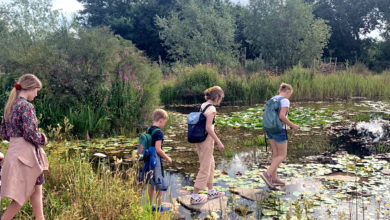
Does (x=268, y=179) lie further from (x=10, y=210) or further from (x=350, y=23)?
(x=350, y=23)

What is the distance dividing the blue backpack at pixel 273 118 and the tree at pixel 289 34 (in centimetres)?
2456

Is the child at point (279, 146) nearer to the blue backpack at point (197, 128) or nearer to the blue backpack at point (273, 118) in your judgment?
the blue backpack at point (273, 118)

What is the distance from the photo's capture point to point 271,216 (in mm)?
4406

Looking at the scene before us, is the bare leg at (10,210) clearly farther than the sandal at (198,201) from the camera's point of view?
No

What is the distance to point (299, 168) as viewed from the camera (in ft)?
21.1

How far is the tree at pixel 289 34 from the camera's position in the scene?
30266mm

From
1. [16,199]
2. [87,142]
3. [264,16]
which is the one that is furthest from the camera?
Result: [264,16]

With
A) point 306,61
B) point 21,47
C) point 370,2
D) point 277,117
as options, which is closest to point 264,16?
point 306,61

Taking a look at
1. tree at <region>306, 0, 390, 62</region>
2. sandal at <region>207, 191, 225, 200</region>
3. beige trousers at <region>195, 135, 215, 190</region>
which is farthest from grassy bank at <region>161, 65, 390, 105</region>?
tree at <region>306, 0, 390, 62</region>

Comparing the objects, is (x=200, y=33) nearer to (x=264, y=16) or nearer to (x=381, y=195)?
(x=264, y=16)

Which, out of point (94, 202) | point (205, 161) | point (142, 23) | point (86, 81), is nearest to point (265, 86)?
point (86, 81)

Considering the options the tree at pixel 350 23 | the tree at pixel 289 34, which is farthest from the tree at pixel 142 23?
the tree at pixel 350 23

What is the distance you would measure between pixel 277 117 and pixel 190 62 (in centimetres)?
2563

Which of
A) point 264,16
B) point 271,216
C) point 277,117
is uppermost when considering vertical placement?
point 264,16
